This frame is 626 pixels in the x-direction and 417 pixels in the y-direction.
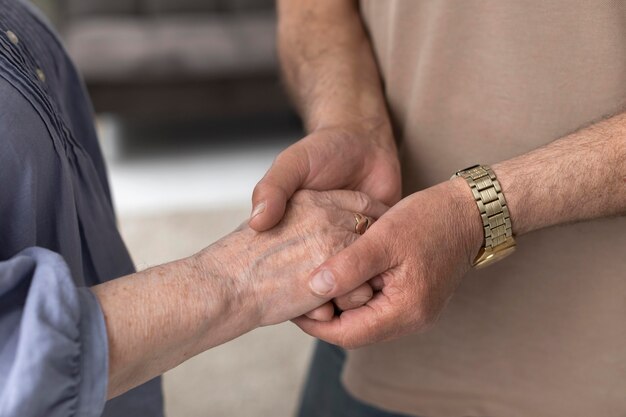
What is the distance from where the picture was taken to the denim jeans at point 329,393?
1.24 metres

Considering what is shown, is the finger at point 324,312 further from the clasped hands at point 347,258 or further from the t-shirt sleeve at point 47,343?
the t-shirt sleeve at point 47,343

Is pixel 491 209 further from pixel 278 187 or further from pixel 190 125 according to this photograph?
pixel 190 125

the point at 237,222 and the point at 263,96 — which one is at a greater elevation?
the point at 263,96

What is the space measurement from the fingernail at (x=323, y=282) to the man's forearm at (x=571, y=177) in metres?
0.24

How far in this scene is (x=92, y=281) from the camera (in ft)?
2.85

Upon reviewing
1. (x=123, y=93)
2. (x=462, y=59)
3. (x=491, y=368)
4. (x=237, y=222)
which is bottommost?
(x=237, y=222)

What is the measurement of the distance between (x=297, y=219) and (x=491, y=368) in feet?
1.40

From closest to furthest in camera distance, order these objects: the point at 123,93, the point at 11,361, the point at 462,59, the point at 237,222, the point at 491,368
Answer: the point at 11,361, the point at 462,59, the point at 491,368, the point at 237,222, the point at 123,93

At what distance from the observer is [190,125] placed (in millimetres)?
3463

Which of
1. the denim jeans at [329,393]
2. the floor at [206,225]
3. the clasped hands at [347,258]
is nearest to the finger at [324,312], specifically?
the clasped hands at [347,258]

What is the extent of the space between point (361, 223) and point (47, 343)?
443 mm

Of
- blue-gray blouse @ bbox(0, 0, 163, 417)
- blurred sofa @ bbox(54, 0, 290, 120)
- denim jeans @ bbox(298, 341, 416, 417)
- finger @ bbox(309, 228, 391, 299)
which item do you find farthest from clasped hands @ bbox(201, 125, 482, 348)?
blurred sofa @ bbox(54, 0, 290, 120)

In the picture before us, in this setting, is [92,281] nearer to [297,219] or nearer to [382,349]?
[297,219]

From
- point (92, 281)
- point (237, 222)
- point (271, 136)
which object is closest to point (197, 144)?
point (271, 136)
